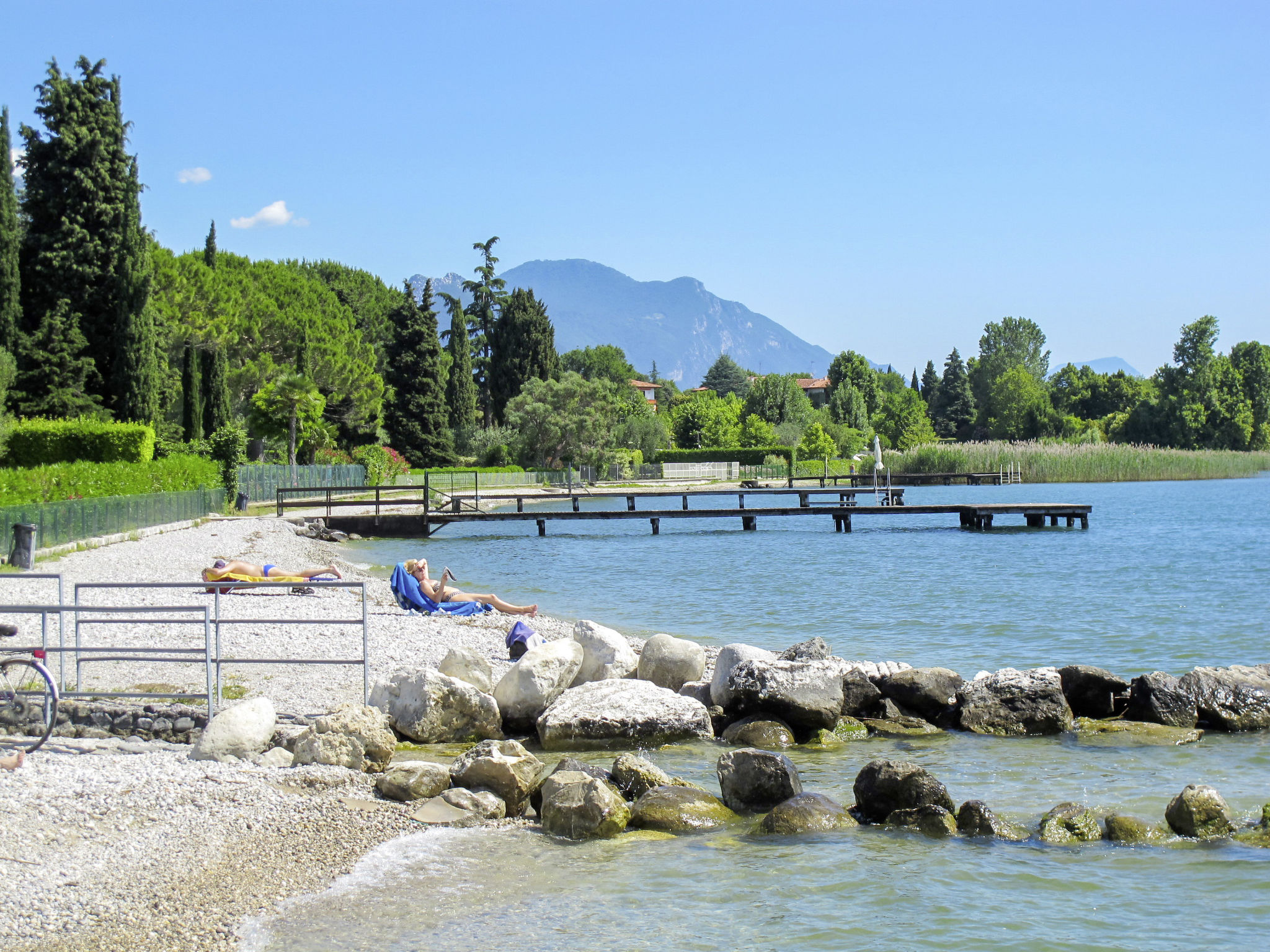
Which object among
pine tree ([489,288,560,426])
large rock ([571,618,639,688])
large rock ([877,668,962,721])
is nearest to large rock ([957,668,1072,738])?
large rock ([877,668,962,721])

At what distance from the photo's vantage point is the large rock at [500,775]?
8688mm

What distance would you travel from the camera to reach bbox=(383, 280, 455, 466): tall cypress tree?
6994 cm

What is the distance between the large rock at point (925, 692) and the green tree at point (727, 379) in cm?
15001

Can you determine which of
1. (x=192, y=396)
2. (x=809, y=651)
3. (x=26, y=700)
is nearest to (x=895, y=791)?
A: (x=809, y=651)

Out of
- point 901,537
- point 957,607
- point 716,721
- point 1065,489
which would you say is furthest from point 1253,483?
point 716,721

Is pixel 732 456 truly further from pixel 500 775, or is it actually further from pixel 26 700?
pixel 26 700

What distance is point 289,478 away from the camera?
53.0m

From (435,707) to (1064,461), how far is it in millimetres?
74393

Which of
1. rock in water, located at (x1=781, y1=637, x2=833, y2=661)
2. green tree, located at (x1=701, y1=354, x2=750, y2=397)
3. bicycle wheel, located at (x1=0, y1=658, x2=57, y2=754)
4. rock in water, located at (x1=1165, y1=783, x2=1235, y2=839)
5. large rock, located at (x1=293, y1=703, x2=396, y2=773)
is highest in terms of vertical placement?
green tree, located at (x1=701, y1=354, x2=750, y2=397)

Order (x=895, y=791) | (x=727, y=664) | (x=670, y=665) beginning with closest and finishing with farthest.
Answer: (x=895, y=791), (x=727, y=664), (x=670, y=665)

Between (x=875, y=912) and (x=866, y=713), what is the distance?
5161 mm

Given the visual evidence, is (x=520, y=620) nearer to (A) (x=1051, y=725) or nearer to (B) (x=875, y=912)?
(A) (x=1051, y=725)

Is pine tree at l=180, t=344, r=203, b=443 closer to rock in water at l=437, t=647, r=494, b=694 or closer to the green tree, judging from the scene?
rock in water at l=437, t=647, r=494, b=694

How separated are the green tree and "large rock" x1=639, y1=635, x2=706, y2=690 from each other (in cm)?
14939
